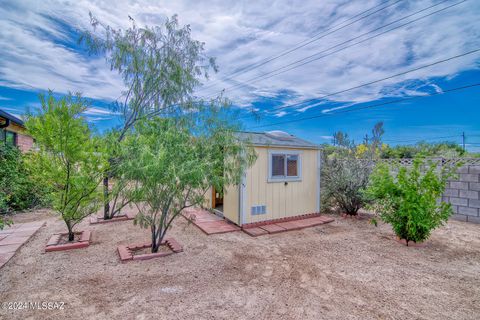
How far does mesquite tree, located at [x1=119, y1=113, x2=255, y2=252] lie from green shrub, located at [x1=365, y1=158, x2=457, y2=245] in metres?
2.99

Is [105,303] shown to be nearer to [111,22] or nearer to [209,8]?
[111,22]

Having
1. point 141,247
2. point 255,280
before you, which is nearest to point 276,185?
point 255,280

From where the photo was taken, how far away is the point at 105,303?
8.13 ft

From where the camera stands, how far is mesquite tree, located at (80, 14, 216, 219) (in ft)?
18.4

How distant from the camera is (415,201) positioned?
431 centimetres

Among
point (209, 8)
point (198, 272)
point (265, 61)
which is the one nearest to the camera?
point (198, 272)

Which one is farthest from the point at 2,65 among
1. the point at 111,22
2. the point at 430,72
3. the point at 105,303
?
the point at 430,72

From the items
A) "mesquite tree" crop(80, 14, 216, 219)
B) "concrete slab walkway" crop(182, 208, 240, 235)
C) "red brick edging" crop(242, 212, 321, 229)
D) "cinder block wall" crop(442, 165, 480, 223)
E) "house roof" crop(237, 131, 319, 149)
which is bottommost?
"concrete slab walkway" crop(182, 208, 240, 235)

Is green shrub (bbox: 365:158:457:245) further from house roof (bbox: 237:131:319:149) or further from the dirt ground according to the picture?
house roof (bbox: 237:131:319:149)

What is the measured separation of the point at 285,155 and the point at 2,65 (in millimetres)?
7585

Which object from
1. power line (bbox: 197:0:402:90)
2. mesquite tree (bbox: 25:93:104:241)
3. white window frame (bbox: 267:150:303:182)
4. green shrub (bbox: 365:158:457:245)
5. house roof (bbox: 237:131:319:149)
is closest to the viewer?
mesquite tree (bbox: 25:93:104:241)

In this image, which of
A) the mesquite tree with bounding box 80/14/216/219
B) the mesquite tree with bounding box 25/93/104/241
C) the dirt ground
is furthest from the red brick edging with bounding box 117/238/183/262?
the mesquite tree with bounding box 80/14/216/219

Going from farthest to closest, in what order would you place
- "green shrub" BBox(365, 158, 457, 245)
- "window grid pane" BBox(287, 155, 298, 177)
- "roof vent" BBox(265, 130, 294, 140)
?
1. "roof vent" BBox(265, 130, 294, 140)
2. "window grid pane" BBox(287, 155, 298, 177)
3. "green shrub" BBox(365, 158, 457, 245)

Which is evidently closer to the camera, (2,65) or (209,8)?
(2,65)
